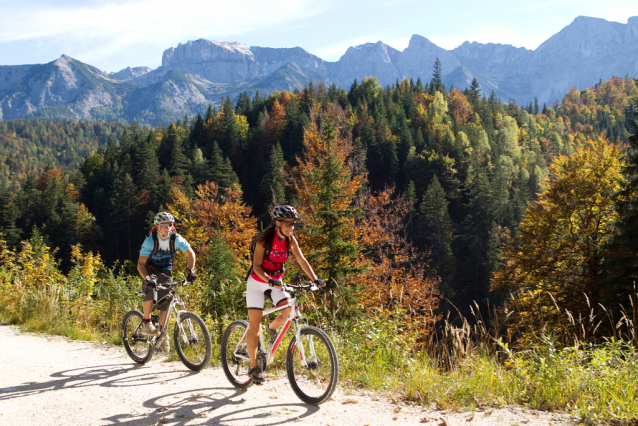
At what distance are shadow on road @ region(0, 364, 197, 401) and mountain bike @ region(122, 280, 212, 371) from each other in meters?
0.19

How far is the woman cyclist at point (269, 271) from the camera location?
4.42 m

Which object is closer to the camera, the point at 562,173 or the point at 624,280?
the point at 624,280

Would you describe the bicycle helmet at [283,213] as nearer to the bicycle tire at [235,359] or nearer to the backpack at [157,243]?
the bicycle tire at [235,359]

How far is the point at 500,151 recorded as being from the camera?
8062 cm

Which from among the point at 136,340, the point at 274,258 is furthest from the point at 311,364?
the point at 136,340

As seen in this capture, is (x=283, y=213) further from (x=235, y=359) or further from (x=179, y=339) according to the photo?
(x=179, y=339)

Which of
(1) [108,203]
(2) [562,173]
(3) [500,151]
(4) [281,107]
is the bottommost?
(2) [562,173]

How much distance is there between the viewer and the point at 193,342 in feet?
17.9

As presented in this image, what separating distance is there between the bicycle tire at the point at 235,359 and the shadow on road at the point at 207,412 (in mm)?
268

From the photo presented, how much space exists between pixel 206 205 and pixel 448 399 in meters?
38.4

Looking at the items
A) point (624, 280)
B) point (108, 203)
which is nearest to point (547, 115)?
point (108, 203)

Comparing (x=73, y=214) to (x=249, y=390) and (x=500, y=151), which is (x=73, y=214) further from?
(x=500, y=151)

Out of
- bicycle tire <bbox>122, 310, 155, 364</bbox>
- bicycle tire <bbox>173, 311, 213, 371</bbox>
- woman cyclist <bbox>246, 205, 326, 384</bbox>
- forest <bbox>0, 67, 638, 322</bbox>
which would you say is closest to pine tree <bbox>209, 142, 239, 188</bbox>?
forest <bbox>0, 67, 638, 322</bbox>

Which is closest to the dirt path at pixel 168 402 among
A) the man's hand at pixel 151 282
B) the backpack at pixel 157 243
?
the man's hand at pixel 151 282
